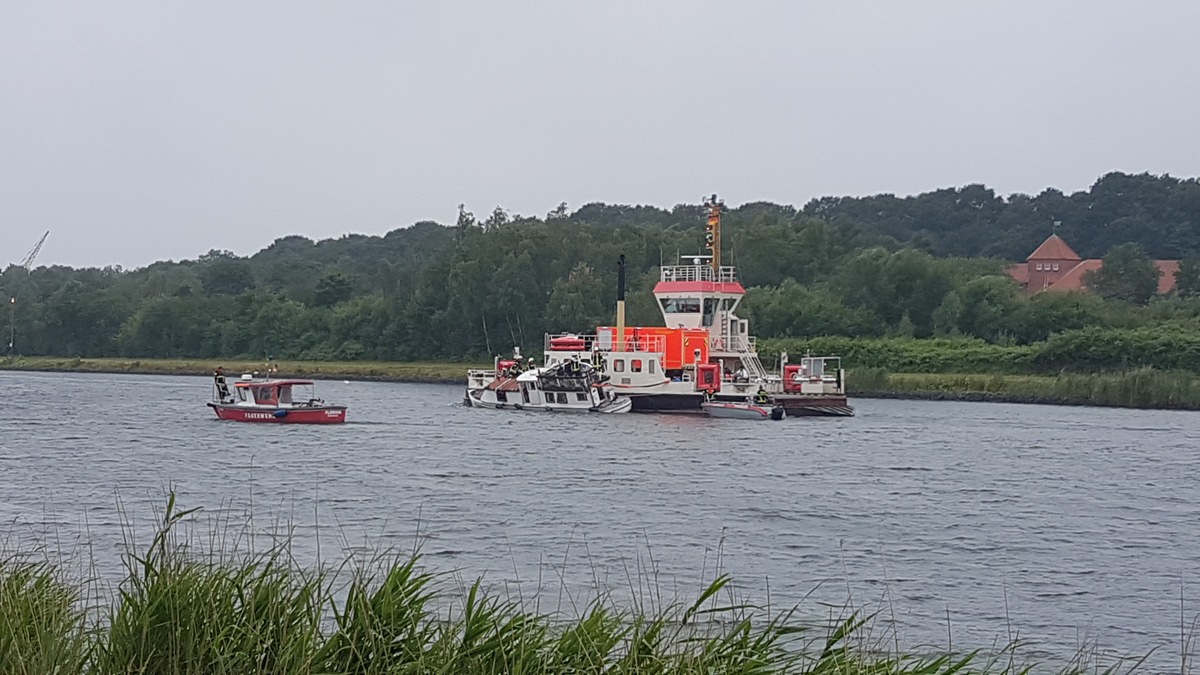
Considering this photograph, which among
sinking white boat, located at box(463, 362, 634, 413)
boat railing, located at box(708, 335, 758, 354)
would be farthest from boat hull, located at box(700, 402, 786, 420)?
boat railing, located at box(708, 335, 758, 354)

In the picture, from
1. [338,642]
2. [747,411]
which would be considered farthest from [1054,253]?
[338,642]

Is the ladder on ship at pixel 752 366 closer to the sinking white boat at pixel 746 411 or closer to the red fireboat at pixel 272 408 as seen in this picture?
the sinking white boat at pixel 746 411

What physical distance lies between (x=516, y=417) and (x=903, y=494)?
29739mm

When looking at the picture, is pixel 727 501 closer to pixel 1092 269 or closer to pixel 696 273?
pixel 696 273

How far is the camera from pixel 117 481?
1314 inches

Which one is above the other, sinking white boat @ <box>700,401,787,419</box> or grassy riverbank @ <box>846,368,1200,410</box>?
grassy riverbank @ <box>846,368,1200,410</box>

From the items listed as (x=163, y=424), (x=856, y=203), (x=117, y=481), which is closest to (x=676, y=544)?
(x=117, y=481)

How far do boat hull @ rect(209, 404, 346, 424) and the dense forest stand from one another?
4111 centimetres

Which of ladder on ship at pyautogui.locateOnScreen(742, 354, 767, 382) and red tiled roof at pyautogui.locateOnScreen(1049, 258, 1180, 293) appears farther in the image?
red tiled roof at pyautogui.locateOnScreen(1049, 258, 1180, 293)

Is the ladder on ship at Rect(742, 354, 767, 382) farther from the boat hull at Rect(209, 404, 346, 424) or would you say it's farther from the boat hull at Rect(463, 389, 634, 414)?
the boat hull at Rect(209, 404, 346, 424)

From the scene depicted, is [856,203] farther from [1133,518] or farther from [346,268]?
[1133,518]

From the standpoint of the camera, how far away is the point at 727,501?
31734mm

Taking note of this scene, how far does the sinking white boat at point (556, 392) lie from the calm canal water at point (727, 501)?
3.29 metres

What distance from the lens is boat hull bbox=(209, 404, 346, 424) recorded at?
180 feet
